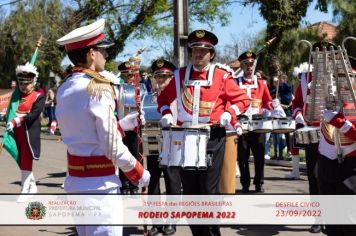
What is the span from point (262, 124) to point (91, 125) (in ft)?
Result: 19.0

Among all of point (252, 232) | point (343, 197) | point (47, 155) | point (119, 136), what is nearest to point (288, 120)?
point (252, 232)

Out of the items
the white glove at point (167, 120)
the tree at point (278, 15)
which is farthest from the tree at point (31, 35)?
the white glove at point (167, 120)

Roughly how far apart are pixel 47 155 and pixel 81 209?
42.1ft

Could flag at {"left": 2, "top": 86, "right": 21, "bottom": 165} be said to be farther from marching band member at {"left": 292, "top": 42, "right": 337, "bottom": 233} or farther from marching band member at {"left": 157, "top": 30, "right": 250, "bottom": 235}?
marching band member at {"left": 292, "top": 42, "right": 337, "bottom": 233}

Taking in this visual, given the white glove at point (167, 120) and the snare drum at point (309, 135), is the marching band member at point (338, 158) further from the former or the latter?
the white glove at point (167, 120)

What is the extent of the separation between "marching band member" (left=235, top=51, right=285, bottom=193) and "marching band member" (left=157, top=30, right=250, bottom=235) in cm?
301

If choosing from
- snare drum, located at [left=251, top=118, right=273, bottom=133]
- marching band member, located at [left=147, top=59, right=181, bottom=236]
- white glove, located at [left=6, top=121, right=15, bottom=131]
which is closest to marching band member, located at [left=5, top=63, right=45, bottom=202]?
white glove, located at [left=6, top=121, right=15, bottom=131]

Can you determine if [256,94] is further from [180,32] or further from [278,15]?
[278,15]

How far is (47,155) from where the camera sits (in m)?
16.4

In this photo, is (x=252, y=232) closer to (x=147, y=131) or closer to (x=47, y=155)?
(x=147, y=131)

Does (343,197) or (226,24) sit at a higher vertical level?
(226,24)

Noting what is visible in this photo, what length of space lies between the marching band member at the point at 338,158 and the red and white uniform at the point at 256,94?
372 centimetres

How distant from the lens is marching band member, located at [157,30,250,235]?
591 centimetres

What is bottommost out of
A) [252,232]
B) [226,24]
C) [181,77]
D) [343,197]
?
[252,232]
